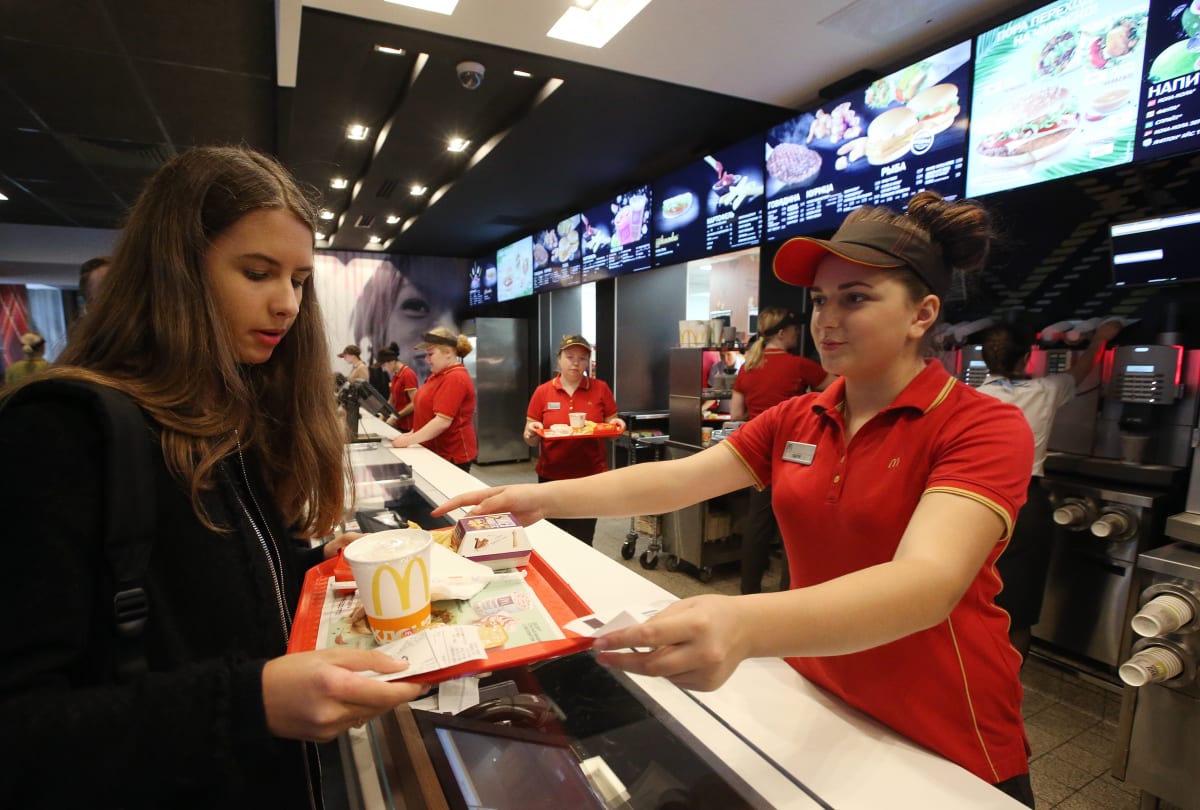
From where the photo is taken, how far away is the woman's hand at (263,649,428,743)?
62 centimetres

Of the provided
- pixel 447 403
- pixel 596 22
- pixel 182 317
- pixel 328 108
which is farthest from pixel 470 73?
pixel 182 317

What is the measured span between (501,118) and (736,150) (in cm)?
170

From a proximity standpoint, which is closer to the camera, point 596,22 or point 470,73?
point 596,22

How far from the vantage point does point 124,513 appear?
64cm

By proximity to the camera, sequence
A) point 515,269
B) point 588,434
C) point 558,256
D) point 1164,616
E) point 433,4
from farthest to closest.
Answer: point 515,269
point 558,256
point 588,434
point 433,4
point 1164,616

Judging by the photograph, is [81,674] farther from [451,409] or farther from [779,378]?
[779,378]

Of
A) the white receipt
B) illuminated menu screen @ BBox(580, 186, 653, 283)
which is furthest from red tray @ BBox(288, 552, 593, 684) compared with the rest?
illuminated menu screen @ BBox(580, 186, 653, 283)

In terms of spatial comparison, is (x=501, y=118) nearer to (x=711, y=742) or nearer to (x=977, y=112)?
(x=977, y=112)

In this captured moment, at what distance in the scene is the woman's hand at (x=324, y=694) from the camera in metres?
0.62

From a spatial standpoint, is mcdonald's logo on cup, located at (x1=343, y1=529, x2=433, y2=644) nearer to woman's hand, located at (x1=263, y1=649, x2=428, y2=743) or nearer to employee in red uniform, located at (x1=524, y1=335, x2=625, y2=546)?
woman's hand, located at (x1=263, y1=649, x2=428, y2=743)

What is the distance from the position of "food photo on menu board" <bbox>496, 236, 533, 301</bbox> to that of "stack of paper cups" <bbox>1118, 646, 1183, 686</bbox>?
21.7ft

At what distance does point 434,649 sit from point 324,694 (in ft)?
0.42

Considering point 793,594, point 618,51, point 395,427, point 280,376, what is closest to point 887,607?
point 793,594

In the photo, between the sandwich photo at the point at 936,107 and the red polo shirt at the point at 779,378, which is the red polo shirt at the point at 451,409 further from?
the sandwich photo at the point at 936,107
